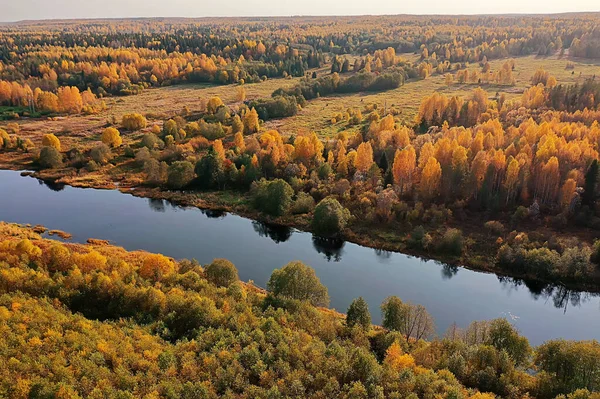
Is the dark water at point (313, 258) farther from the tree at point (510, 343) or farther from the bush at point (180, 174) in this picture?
the tree at point (510, 343)

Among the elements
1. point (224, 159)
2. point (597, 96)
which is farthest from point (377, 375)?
point (597, 96)

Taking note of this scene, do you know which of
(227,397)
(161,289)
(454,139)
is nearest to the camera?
(227,397)

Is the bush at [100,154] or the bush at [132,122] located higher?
the bush at [132,122]

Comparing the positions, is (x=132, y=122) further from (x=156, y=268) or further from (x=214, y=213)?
(x=156, y=268)

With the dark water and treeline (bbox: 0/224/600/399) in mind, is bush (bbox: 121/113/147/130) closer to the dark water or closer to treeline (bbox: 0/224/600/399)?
the dark water

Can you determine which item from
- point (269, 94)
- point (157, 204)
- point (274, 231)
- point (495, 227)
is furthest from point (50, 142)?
point (495, 227)

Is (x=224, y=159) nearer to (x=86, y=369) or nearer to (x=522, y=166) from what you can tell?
(x=522, y=166)

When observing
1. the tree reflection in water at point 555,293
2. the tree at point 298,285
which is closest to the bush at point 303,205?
the tree at point 298,285

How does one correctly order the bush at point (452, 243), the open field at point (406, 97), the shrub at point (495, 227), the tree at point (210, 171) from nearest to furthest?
the bush at point (452, 243) < the shrub at point (495, 227) < the tree at point (210, 171) < the open field at point (406, 97)
